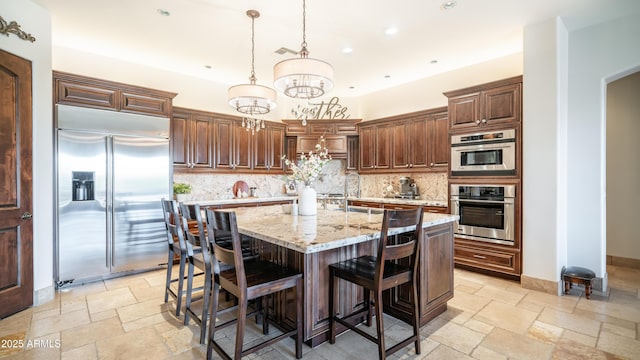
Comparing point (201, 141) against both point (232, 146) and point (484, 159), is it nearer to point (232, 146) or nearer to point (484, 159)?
point (232, 146)

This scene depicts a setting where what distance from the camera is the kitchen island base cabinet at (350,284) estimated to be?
2175 mm

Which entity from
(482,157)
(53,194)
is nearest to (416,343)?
(482,157)

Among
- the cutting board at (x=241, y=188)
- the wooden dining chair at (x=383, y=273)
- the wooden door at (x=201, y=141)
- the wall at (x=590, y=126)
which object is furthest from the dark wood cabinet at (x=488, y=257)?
the wooden door at (x=201, y=141)

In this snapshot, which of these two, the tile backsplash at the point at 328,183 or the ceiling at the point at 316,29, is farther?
the tile backsplash at the point at 328,183

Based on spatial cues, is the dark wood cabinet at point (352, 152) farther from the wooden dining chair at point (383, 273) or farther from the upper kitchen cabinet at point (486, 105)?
the wooden dining chair at point (383, 273)

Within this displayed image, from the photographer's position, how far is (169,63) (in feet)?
15.6

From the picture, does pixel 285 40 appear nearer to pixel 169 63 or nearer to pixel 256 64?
pixel 256 64

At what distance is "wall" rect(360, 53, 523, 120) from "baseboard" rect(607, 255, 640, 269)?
2998 millimetres

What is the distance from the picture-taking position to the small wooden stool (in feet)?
10.6

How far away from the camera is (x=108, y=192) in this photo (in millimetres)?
3836

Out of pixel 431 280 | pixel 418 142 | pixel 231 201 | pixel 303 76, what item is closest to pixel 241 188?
pixel 231 201

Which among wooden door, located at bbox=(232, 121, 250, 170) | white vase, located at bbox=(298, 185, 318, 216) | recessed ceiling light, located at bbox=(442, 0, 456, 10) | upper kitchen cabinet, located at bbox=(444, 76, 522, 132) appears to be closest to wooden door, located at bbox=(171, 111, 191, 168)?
wooden door, located at bbox=(232, 121, 250, 170)

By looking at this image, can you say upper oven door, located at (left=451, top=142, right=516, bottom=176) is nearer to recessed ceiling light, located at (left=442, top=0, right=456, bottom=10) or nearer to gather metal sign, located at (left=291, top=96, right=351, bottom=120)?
recessed ceiling light, located at (left=442, top=0, right=456, bottom=10)

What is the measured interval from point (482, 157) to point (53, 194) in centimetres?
527
